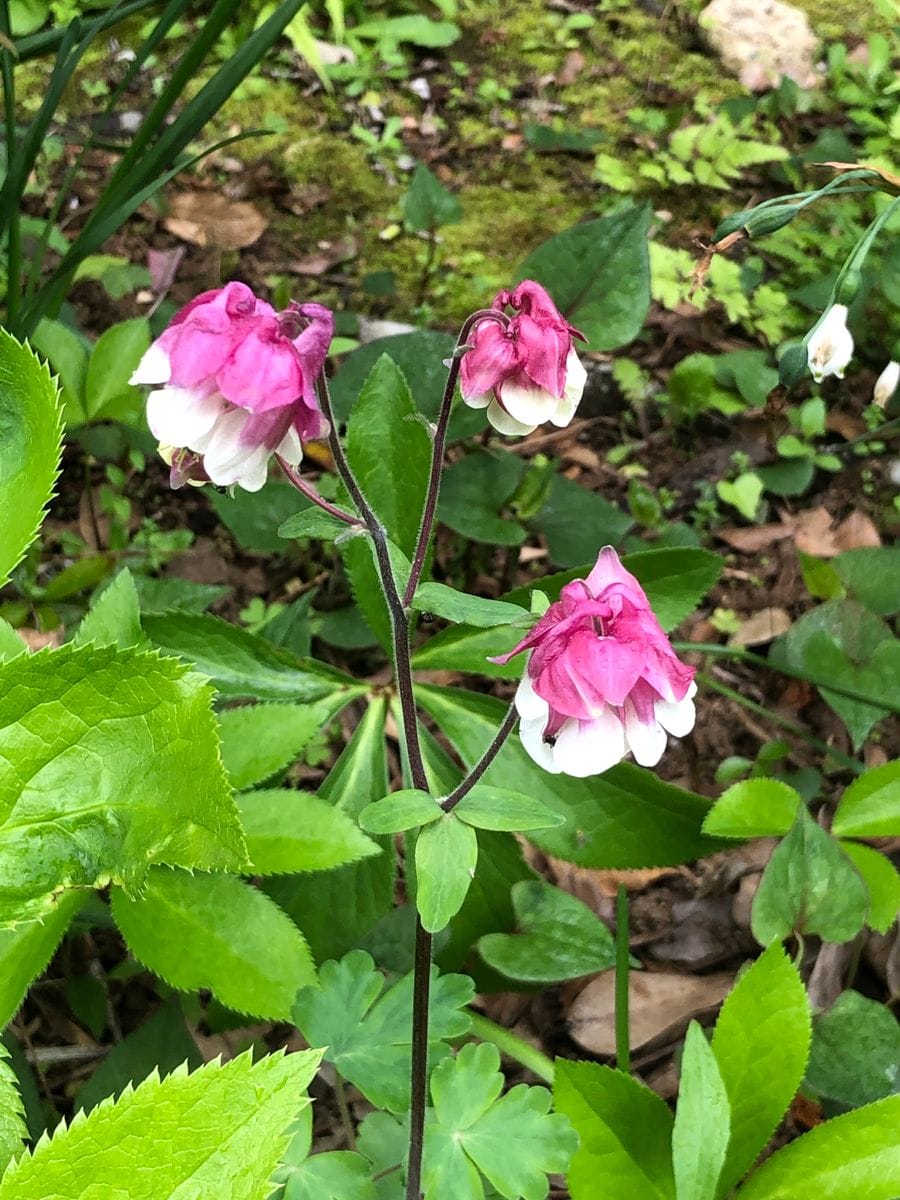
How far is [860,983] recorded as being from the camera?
166 cm

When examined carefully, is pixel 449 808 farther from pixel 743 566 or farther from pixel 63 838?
pixel 743 566

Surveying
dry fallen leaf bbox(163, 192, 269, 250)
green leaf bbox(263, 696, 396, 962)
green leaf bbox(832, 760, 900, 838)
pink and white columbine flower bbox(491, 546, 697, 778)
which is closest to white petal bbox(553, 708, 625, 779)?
pink and white columbine flower bbox(491, 546, 697, 778)

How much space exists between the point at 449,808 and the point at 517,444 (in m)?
1.47

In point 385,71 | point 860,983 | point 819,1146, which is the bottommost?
point 860,983

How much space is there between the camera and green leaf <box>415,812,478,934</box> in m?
0.95

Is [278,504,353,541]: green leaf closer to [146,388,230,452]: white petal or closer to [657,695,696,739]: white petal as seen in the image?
[146,388,230,452]: white petal

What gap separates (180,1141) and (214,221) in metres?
2.49

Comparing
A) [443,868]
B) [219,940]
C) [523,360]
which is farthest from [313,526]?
[219,940]

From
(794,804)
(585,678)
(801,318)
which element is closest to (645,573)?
(794,804)

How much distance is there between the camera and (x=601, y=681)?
32.5 inches

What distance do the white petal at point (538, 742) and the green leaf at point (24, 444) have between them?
22.7 inches

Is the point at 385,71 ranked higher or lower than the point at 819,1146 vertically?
higher

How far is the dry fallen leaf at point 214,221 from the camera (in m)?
2.65

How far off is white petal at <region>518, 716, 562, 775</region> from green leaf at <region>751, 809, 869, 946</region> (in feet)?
2.15
